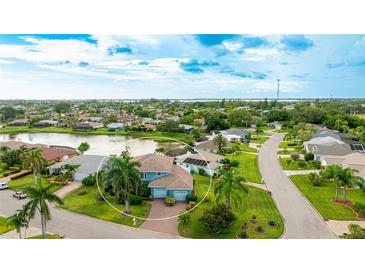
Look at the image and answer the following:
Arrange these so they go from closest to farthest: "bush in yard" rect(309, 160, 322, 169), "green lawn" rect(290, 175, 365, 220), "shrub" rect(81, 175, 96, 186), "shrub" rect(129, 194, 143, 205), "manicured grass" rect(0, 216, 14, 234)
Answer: "manicured grass" rect(0, 216, 14, 234), "green lawn" rect(290, 175, 365, 220), "shrub" rect(129, 194, 143, 205), "shrub" rect(81, 175, 96, 186), "bush in yard" rect(309, 160, 322, 169)

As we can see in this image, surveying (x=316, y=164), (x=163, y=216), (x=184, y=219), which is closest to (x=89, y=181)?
(x=163, y=216)

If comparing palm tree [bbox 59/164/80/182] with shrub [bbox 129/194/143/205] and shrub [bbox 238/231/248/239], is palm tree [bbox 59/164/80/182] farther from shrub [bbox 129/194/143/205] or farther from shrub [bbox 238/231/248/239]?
shrub [bbox 238/231/248/239]

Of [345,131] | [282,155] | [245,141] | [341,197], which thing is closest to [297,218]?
[341,197]

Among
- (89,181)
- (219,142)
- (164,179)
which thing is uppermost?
(219,142)

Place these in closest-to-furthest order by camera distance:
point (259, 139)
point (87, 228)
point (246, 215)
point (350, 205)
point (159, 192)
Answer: point (87, 228) < point (246, 215) < point (350, 205) < point (159, 192) < point (259, 139)

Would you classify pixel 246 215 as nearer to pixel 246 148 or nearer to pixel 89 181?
pixel 89 181

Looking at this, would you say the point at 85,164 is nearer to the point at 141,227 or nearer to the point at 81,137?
the point at 141,227

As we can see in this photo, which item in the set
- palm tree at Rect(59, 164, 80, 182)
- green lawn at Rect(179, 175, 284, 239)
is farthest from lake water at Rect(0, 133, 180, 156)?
green lawn at Rect(179, 175, 284, 239)
